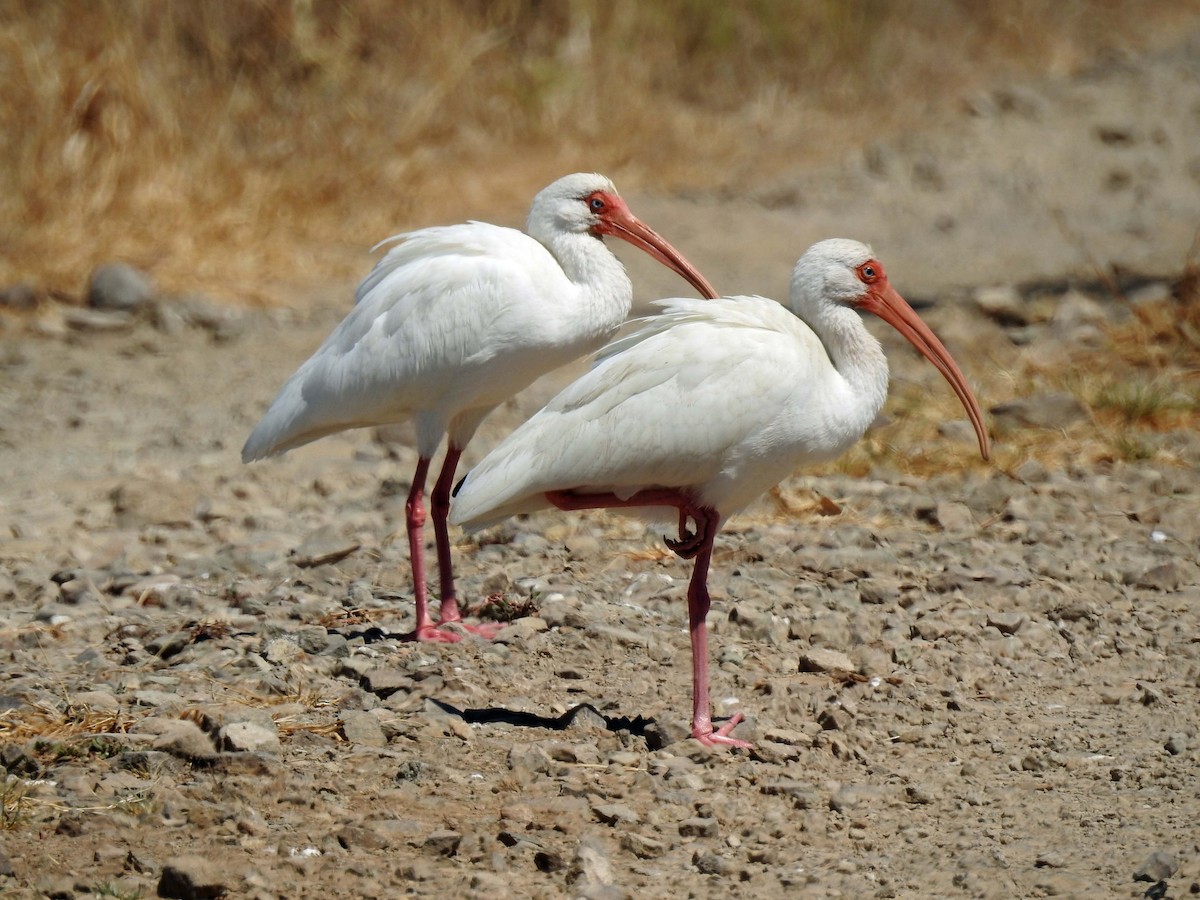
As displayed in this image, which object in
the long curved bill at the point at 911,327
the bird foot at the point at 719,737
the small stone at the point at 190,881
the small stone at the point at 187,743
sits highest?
the long curved bill at the point at 911,327

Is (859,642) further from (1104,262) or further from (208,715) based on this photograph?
(1104,262)

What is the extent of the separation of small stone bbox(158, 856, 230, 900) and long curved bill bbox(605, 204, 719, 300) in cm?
334

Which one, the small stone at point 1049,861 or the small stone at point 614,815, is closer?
the small stone at point 1049,861

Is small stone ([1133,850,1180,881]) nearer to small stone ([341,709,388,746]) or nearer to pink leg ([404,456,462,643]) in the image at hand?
small stone ([341,709,388,746])

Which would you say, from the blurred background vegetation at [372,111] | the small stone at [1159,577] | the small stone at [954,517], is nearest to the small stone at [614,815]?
the small stone at [1159,577]

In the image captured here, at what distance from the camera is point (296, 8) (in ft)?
49.6

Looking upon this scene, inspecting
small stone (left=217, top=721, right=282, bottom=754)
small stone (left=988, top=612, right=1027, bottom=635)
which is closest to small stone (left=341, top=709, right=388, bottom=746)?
small stone (left=217, top=721, right=282, bottom=754)

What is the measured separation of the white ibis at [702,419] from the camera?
5309 mm

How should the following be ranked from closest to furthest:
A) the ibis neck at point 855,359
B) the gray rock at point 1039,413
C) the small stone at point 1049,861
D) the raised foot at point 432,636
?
the small stone at point 1049,861, the ibis neck at point 855,359, the raised foot at point 432,636, the gray rock at point 1039,413

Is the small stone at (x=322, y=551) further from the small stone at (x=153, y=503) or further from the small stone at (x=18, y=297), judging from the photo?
the small stone at (x=18, y=297)

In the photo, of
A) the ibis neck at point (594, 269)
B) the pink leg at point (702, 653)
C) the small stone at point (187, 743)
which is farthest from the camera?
the ibis neck at point (594, 269)

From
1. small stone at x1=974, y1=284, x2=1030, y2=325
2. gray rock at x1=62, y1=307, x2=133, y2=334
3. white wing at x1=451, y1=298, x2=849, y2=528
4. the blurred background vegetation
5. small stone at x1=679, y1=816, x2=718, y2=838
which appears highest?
the blurred background vegetation

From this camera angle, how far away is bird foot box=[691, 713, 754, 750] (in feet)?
17.4

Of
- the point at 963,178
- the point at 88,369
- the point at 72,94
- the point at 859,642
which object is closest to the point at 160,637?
the point at 859,642
